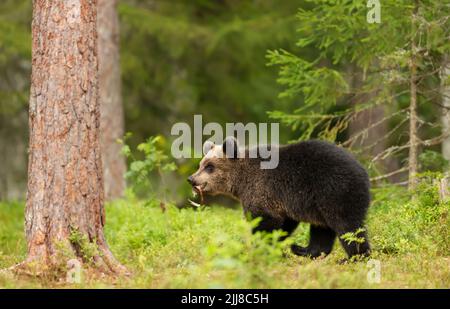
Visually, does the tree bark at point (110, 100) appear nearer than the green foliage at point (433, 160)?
No

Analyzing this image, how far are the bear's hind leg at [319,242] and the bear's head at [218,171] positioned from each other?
149 cm

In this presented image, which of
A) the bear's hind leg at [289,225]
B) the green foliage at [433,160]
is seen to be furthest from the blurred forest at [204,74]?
the bear's hind leg at [289,225]

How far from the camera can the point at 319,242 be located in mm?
11078

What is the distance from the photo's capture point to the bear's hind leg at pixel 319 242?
36.0 feet

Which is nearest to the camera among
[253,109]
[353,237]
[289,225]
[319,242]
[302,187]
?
[353,237]

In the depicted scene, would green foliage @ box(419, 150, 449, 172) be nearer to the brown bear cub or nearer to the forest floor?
the forest floor

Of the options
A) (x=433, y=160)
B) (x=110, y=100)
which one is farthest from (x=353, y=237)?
(x=110, y=100)

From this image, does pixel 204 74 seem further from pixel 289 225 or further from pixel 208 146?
pixel 289 225

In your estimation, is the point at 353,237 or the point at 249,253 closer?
the point at 249,253

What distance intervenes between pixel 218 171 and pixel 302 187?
6.63 feet

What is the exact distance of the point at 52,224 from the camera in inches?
366

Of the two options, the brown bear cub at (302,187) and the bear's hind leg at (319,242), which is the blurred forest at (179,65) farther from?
the bear's hind leg at (319,242)
